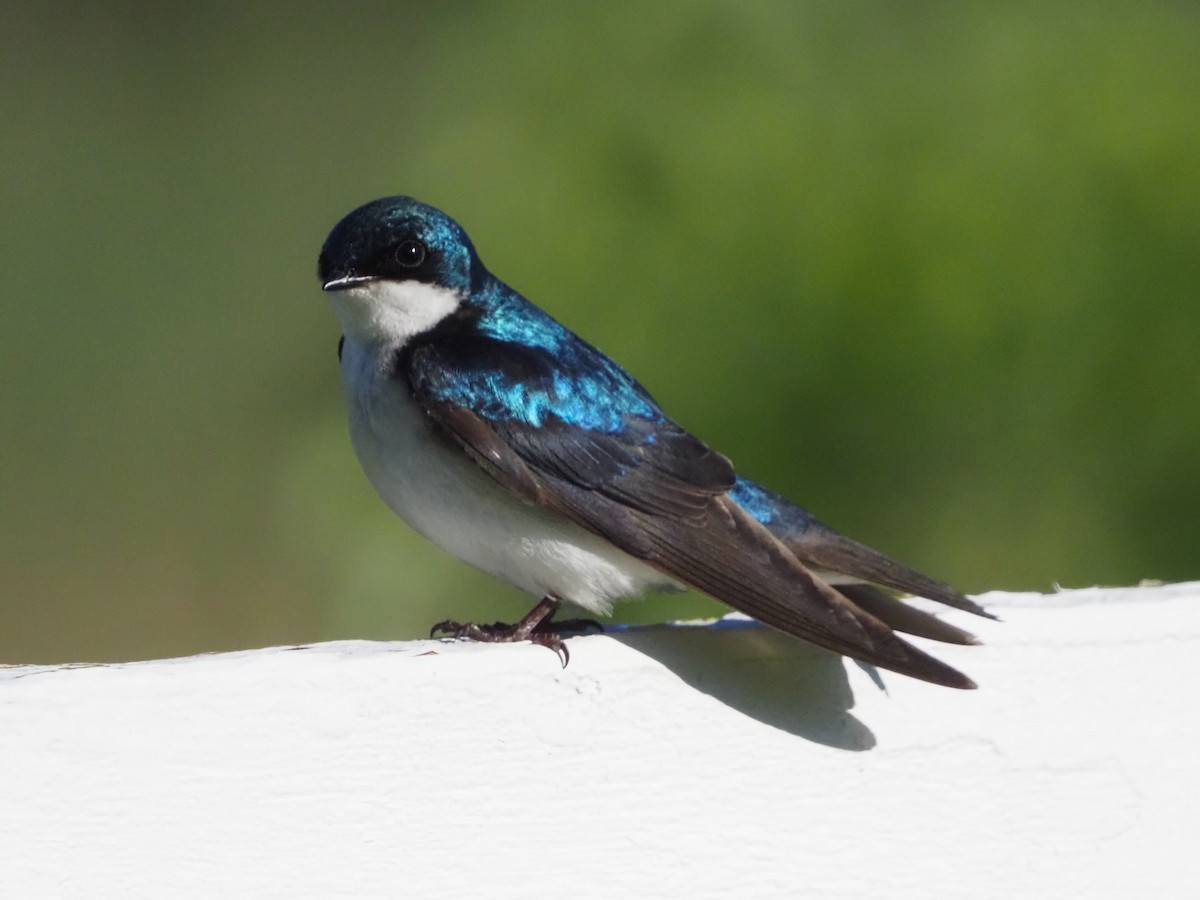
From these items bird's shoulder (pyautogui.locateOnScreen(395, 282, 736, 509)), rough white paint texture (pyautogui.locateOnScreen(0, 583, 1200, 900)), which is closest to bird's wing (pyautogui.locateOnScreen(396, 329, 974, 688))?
bird's shoulder (pyautogui.locateOnScreen(395, 282, 736, 509))

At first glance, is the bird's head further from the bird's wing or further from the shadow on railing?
the shadow on railing

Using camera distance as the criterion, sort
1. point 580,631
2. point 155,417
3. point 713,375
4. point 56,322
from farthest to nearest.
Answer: point 56,322, point 155,417, point 713,375, point 580,631

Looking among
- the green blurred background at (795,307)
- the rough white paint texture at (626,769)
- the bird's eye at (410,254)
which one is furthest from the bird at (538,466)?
the green blurred background at (795,307)

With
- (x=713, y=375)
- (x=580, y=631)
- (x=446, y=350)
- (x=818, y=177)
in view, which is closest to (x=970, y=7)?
(x=818, y=177)

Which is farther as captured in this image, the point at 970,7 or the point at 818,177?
the point at 970,7

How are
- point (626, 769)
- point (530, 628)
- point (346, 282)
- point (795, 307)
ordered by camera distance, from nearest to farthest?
point (626, 769)
point (530, 628)
point (346, 282)
point (795, 307)

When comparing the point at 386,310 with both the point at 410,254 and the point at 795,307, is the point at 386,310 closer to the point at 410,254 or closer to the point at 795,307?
the point at 410,254

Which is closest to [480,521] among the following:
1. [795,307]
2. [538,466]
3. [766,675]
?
[538,466]

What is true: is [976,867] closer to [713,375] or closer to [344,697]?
[344,697]
